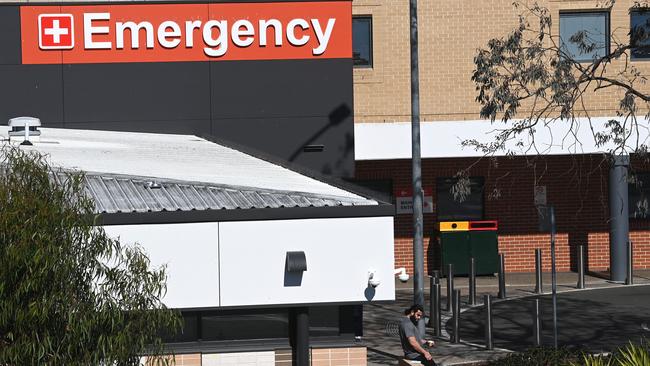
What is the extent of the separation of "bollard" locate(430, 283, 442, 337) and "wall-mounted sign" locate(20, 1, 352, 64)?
5.29 metres

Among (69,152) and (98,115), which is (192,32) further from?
(69,152)

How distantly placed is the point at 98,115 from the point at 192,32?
2441mm

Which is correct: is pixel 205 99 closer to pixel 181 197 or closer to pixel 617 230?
pixel 181 197

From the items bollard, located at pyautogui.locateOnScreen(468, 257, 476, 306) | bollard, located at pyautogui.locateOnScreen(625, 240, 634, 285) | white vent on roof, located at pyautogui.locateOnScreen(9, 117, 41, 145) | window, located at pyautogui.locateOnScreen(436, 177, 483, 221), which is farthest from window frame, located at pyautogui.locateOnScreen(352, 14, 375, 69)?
white vent on roof, located at pyautogui.locateOnScreen(9, 117, 41, 145)

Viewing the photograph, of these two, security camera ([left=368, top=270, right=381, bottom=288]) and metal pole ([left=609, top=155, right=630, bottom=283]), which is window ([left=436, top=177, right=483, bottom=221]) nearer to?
metal pole ([left=609, top=155, right=630, bottom=283])

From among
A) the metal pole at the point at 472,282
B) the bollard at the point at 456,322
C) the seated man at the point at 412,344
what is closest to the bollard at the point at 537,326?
the bollard at the point at 456,322

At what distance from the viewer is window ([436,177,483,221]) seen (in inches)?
1342

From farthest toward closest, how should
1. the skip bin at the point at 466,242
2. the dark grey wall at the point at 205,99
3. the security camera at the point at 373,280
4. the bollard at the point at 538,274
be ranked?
the skip bin at the point at 466,242, the bollard at the point at 538,274, the dark grey wall at the point at 205,99, the security camera at the point at 373,280

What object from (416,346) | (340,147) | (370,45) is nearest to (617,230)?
(370,45)

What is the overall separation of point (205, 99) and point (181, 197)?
1075 cm

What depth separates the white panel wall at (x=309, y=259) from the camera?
1405cm

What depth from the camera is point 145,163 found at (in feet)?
60.8

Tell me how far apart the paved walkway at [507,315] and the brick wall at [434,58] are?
427 centimetres

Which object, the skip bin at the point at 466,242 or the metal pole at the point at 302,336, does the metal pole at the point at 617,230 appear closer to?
the skip bin at the point at 466,242
